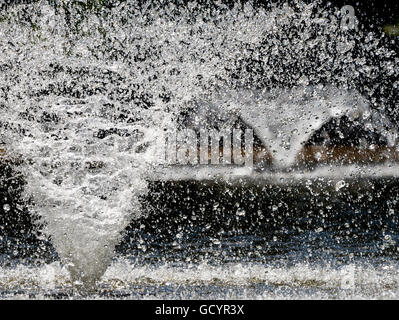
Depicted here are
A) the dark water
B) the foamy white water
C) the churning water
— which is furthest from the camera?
the churning water

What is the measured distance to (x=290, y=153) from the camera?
10281 millimetres

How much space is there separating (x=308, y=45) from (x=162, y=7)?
258 centimetres

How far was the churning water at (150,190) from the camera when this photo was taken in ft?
12.4

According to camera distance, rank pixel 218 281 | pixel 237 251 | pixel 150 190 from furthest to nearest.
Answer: pixel 150 190, pixel 237 251, pixel 218 281

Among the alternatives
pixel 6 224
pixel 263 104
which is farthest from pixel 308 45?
pixel 6 224

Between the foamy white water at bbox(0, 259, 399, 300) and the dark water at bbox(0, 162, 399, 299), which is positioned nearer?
the foamy white water at bbox(0, 259, 399, 300)

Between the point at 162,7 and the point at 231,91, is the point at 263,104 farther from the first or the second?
the point at 162,7

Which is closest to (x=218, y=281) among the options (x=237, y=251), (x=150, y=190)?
(x=237, y=251)

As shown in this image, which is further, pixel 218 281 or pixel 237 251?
pixel 237 251

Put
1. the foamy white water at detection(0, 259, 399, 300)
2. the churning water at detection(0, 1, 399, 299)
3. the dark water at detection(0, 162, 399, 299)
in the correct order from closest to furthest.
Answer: the foamy white water at detection(0, 259, 399, 300), the dark water at detection(0, 162, 399, 299), the churning water at detection(0, 1, 399, 299)

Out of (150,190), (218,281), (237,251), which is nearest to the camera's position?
(218,281)

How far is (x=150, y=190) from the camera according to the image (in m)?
8.24

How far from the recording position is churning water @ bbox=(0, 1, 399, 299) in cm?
378

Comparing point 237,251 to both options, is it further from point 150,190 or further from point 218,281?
point 150,190
